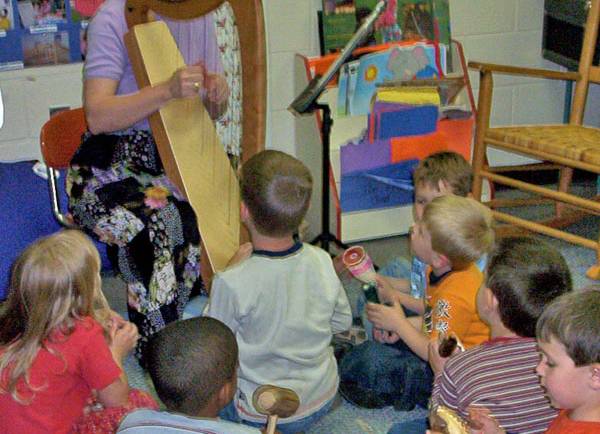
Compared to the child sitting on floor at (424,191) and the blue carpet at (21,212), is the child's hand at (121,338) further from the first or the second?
the blue carpet at (21,212)

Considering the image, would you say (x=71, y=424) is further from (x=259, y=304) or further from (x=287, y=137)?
(x=287, y=137)

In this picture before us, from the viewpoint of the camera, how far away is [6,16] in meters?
3.07

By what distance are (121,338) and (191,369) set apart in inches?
18.1

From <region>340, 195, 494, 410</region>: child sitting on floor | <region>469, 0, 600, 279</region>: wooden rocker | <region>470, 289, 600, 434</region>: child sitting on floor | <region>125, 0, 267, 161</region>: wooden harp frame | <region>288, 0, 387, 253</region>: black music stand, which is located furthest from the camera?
<region>469, 0, 600, 279</region>: wooden rocker

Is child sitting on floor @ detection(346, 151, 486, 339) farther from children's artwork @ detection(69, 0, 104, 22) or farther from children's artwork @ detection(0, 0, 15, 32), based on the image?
children's artwork @ detection(0, 0, 15, 32)

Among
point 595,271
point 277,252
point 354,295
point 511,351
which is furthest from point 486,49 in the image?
point 511,351

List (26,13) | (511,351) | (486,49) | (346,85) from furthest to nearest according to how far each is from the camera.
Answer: (486,49) < (346,85) < (26,13) < (511,351)

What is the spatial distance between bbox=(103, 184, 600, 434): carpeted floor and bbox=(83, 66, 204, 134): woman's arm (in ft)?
1.80

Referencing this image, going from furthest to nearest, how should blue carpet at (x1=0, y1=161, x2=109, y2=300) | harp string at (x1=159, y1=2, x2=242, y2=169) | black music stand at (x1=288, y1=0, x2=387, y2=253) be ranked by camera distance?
blue carpet at (x1=0, y1=161, x2=109, y2=300)
black music stand at (x1=288, y1=0, x2=387, y2=253)
harp string at (x1=159, y1=2, x2=242, y2=169)

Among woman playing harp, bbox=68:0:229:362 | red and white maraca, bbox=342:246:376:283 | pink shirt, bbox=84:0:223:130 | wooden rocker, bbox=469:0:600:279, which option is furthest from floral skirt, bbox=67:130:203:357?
wooden rocker, bbox=469:0:600:279

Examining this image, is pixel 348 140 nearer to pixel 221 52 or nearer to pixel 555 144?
pixel 555 144

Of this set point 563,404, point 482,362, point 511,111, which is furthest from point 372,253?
point 563,404

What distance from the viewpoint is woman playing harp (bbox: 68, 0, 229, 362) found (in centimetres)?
230

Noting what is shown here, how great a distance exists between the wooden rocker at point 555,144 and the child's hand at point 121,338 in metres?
1.70
